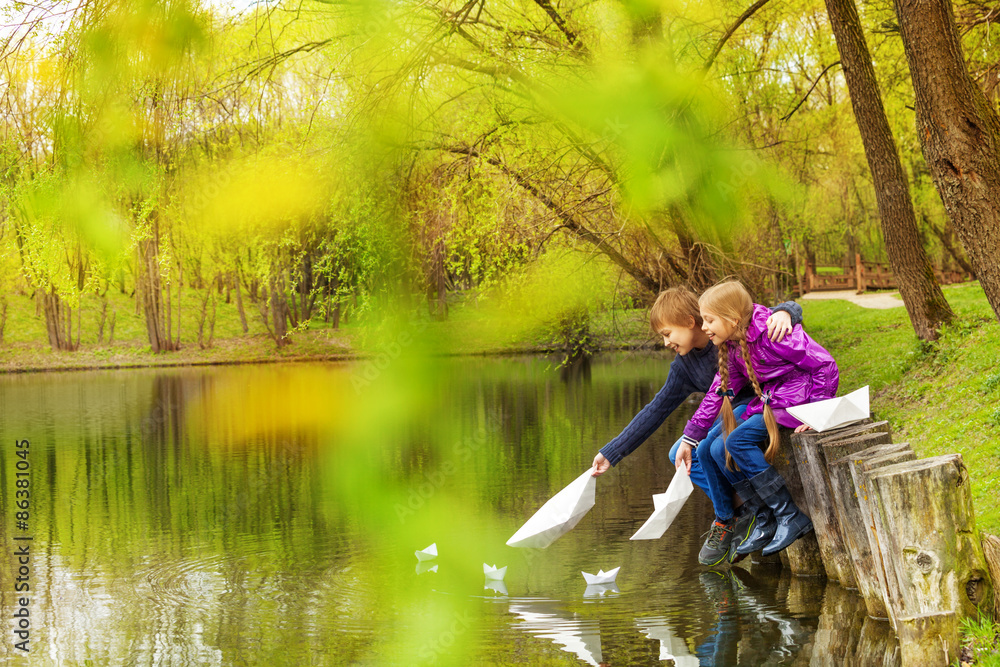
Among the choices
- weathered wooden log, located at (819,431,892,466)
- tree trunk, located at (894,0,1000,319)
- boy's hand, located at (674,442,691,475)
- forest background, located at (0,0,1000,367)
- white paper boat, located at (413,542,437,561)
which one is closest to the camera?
forest background, located at (0,0,1000,367)

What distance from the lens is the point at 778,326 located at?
4129 mm

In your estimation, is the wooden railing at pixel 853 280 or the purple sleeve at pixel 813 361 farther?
the wooden railing at pixel 853 280

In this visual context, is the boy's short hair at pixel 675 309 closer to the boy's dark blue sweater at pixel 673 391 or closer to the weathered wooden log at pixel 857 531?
the boy's dark blue sweater at pixel 673 391

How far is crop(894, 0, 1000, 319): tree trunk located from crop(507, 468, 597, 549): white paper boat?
6.97 feet

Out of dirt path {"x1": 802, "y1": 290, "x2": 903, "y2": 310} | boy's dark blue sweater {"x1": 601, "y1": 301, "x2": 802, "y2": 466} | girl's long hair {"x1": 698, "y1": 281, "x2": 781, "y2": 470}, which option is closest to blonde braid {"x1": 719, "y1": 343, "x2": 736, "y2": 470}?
girl's long hair {"x1": 698, "y1": 281, "x2": 781, "y2": 470}

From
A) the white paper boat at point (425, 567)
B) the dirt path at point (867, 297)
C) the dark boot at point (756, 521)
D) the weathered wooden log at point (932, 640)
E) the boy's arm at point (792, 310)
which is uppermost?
the dirt path at point (867, 297)

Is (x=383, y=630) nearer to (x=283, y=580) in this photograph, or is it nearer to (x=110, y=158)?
(x=283, y=580)

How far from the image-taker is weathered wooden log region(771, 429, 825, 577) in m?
4.48

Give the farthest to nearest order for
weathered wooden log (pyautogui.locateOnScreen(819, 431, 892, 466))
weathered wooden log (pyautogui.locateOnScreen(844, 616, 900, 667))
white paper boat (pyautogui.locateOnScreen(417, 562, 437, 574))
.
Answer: white paper boat (pyautogui.locateOnScreen(417, 562, 437, 574)) → weathered wooden log (pyautogui.locateOnScreen(819, 431, 892, 466)) → weathered wooden log (pyautogui.locateOnScreen(844, 616, 900, 667))

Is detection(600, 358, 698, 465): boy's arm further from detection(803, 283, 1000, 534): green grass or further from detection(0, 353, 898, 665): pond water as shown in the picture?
detection(803, 283, 1000, 534): green grass

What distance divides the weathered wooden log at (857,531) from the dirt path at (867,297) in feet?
60.1

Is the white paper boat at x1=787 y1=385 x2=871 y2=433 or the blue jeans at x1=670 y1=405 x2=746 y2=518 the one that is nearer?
the white paper boat at x1=787 y1=385 x2=871 y2=433

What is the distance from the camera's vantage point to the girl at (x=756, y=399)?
4.20m

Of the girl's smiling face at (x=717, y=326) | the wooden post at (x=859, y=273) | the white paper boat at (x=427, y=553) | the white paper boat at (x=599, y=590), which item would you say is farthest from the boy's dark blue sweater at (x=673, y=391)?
the wooden post at (x=859, y=273)
